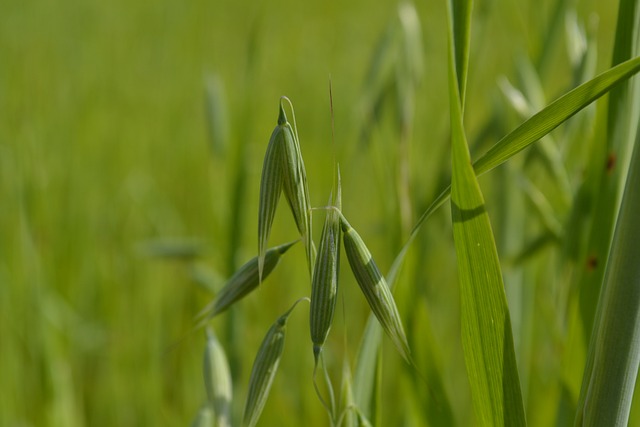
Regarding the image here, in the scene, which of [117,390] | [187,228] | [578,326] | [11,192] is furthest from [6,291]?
[578,326]

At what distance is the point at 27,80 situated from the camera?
1955 millimetres

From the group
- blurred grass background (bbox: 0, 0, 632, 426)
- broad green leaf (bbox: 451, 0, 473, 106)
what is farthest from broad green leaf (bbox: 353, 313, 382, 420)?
broad green leaf (bbox: 451, 0, 473, 106)

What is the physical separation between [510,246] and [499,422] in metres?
0.43

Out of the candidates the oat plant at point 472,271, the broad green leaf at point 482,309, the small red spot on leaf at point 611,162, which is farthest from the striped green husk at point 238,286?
the small red spot on leaf at point 611,162

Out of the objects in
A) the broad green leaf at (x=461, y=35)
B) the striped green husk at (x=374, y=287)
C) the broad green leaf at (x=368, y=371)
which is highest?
the broad green leaf at (x=461, y=35)

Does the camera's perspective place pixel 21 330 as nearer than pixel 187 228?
Yes

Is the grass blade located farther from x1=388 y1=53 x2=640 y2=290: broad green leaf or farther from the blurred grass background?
the blurred grass background

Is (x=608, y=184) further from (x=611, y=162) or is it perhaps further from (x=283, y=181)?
(x=283, y=181)

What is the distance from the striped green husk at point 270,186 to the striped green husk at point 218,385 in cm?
11

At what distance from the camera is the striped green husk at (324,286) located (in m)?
0.28

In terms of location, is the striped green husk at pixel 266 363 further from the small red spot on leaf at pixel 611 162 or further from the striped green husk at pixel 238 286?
the small red spot on leaf at pixel 611 162

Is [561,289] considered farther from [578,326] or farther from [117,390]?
[117,390]

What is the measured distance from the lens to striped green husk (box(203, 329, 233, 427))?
39cm

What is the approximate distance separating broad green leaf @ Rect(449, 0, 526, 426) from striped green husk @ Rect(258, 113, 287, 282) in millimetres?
73
